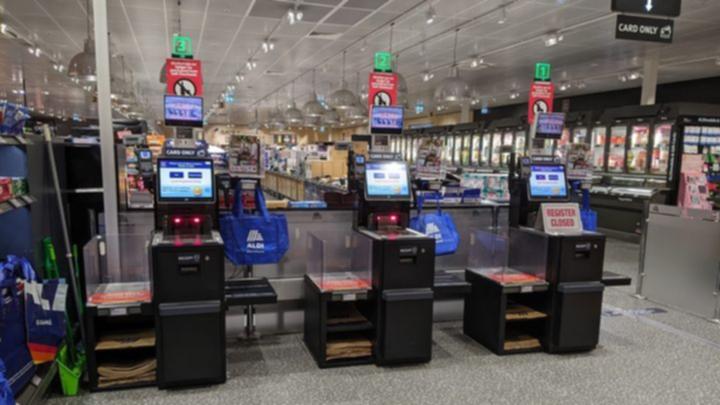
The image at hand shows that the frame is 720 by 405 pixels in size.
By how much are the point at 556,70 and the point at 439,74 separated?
2896 mm

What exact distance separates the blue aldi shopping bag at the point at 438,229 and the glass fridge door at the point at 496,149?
10689 mm

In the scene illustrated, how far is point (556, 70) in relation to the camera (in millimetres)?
11859

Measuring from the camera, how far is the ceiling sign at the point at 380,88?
16.3ft

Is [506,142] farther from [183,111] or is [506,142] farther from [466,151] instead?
[183,111]

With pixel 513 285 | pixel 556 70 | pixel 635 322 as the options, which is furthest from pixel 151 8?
→ pixel 556 70

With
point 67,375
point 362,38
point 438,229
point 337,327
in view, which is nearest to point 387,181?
point 438,229

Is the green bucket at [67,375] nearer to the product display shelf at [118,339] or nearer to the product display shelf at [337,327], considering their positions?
the product display shelf at [118,339]

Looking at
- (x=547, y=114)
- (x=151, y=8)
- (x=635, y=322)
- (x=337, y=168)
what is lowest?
(x=635, y=322)

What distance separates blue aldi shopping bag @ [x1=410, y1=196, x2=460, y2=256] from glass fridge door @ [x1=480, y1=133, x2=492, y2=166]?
1130 cm

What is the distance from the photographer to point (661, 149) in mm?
9789

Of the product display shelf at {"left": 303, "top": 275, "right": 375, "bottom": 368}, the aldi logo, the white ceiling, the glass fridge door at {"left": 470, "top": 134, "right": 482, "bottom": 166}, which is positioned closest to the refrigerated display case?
the white ceiling

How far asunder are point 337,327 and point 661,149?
28.6ft

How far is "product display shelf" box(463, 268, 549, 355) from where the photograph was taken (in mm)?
4188

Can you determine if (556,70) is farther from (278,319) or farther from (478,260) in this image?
Result: (278,319)
